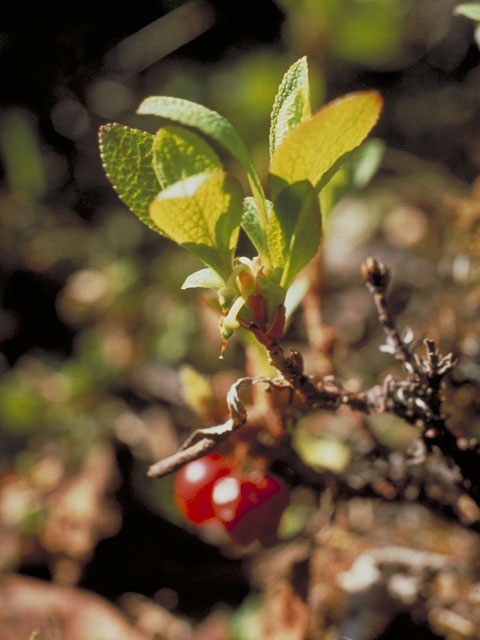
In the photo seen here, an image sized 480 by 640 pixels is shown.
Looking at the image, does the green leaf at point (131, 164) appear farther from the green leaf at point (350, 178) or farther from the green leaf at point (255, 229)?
the green leaf at point (350, 178)

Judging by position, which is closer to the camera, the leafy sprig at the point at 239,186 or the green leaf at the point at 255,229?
the leafy sprig at the point at 239,186

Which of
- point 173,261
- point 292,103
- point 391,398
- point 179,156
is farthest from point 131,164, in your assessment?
point 173,261

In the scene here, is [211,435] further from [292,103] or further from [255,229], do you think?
[292,103]

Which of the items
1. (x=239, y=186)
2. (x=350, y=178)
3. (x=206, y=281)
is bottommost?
(x=350, y=178)

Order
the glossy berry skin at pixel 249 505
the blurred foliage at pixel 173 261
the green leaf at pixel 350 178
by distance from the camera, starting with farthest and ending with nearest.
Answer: the blurred foliage at pixel 173 261, the green leaf at pixel 350 178, the glossy berry skin at pixel 249 505

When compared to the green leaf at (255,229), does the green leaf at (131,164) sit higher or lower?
higher

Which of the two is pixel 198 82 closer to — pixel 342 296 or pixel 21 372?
pixel 342 296

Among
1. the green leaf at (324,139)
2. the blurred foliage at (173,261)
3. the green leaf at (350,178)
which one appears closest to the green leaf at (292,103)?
the green leaf at (324,139)
